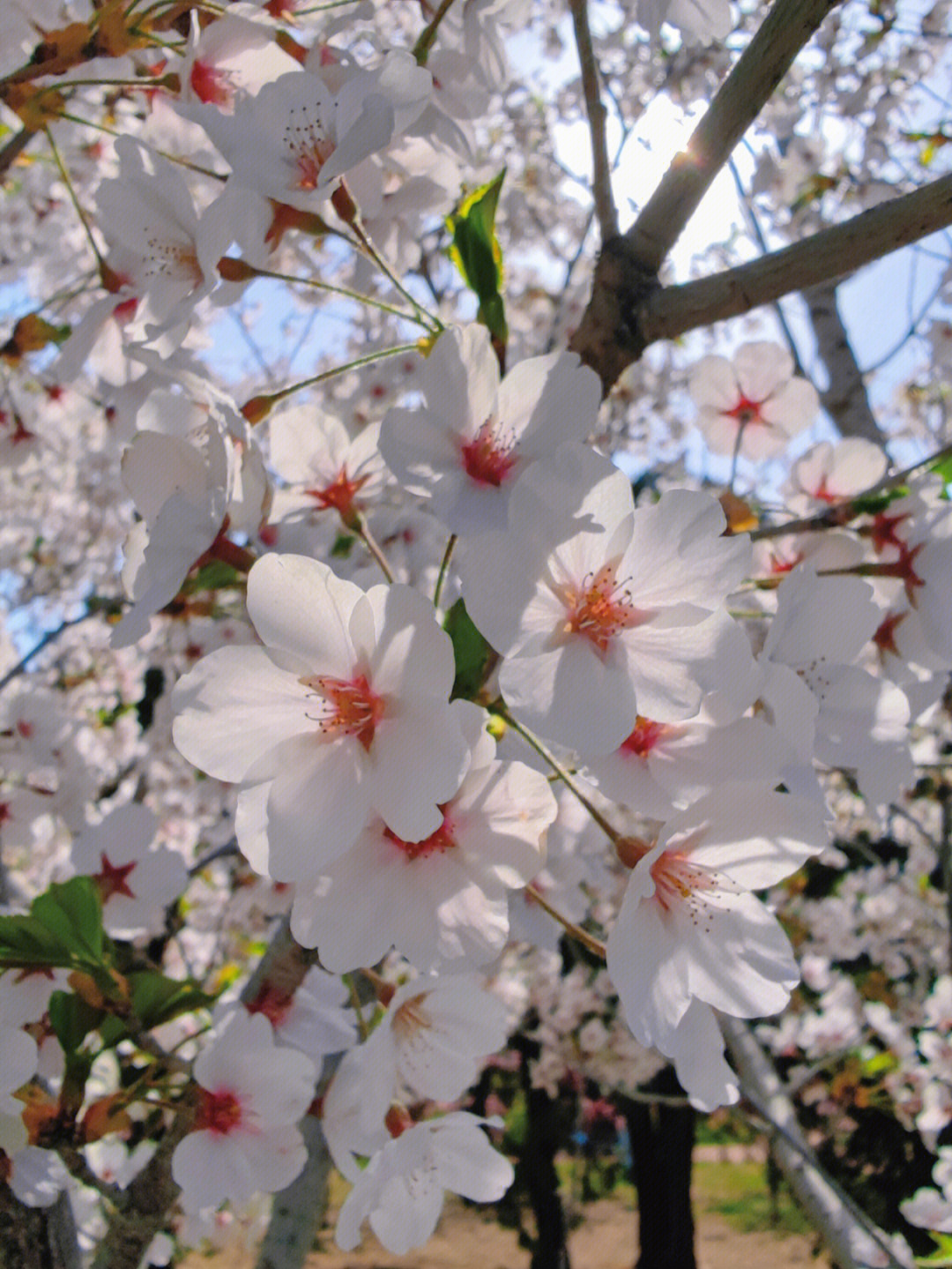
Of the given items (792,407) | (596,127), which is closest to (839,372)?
(792,407)

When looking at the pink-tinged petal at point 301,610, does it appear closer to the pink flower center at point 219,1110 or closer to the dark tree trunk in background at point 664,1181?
the pink flower center at point 219,1110

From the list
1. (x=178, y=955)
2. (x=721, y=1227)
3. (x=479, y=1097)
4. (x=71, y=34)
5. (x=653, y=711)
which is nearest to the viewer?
(x=653, y=711)

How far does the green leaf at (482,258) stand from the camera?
0.97 m

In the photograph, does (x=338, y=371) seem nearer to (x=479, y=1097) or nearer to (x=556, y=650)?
(x=556, y=650)

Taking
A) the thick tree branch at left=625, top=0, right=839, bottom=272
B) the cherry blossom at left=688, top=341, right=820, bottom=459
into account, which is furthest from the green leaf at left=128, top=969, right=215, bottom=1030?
the cherry blossom at left=688, top=341, right=820, bottom=459

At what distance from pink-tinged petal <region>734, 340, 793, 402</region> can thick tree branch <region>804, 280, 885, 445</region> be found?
166cm

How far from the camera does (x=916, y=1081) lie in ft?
16.1

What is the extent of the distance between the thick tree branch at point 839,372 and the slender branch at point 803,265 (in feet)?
8.10

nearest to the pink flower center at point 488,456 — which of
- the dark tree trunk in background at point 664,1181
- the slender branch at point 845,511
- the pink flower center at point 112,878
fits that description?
the slender branch at point 845,511

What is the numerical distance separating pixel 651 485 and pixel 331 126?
15.5 ft

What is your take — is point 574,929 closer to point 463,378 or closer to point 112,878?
point 463,378

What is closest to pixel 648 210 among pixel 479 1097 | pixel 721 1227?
pixel 479 1097

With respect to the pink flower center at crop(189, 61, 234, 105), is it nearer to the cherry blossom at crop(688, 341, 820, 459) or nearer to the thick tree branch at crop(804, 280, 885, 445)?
the cherry blossom at crop(688, 341, 820, 459)

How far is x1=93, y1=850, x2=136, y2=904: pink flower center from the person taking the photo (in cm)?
168
